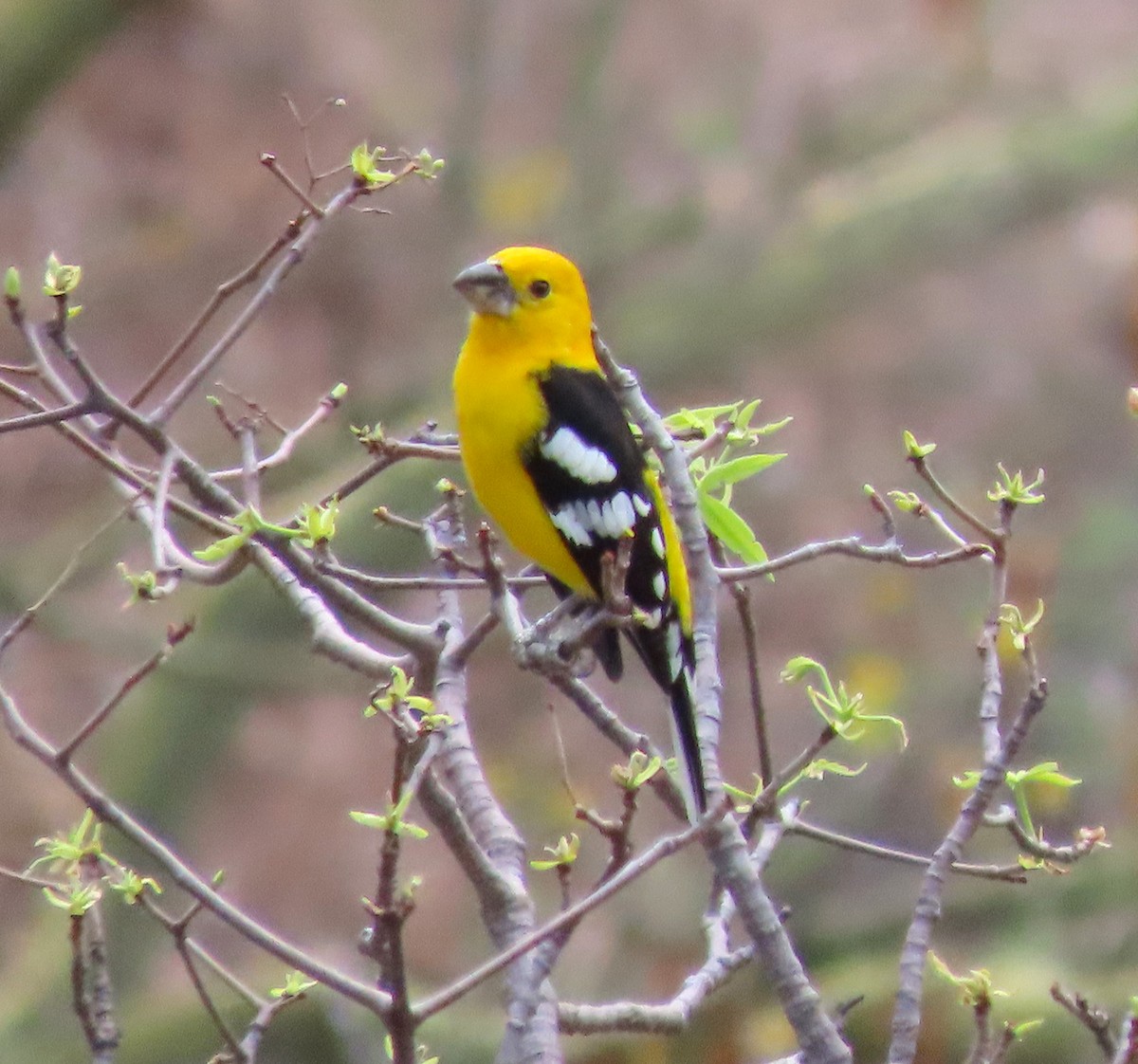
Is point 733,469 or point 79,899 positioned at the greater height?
point 733,469

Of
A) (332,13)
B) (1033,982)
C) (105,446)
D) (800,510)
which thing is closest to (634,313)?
(800,510)

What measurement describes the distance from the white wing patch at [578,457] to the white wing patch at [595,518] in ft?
0.16

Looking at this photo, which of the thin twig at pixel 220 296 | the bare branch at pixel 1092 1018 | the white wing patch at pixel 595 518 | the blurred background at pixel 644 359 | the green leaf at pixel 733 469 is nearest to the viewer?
the bare branch at pixel 1092 1018

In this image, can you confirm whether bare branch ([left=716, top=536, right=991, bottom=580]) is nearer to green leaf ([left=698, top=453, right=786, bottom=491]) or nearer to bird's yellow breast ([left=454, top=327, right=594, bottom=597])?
green leaf ([left=698, top=453, right=786, bottom=491])

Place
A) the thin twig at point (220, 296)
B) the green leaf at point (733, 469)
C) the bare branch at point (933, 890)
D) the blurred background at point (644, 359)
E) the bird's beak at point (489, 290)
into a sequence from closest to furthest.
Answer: the bare branch at point (933, 890)
the thin twig at point (220, 296)
the green leaf at point (733, 469)
the bird's beak at point (489, 290)
the blurred background at point (644, 359)

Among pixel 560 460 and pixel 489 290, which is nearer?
pixel 560 460

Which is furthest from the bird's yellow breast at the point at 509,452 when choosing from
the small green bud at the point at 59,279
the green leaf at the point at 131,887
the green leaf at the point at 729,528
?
the green leaf at the point at 131,887

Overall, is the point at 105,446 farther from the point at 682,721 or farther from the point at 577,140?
the point at 577,140

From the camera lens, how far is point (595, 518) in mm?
3094

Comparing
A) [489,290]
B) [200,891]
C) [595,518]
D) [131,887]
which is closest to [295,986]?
[131,887]

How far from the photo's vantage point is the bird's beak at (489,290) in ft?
10.7

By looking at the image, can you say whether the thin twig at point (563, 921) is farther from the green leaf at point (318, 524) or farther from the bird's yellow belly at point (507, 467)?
the bird's yellow belly at point (507, 467)

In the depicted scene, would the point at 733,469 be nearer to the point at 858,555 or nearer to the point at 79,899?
the point at 858,555

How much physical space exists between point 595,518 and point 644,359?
16.6 feet
